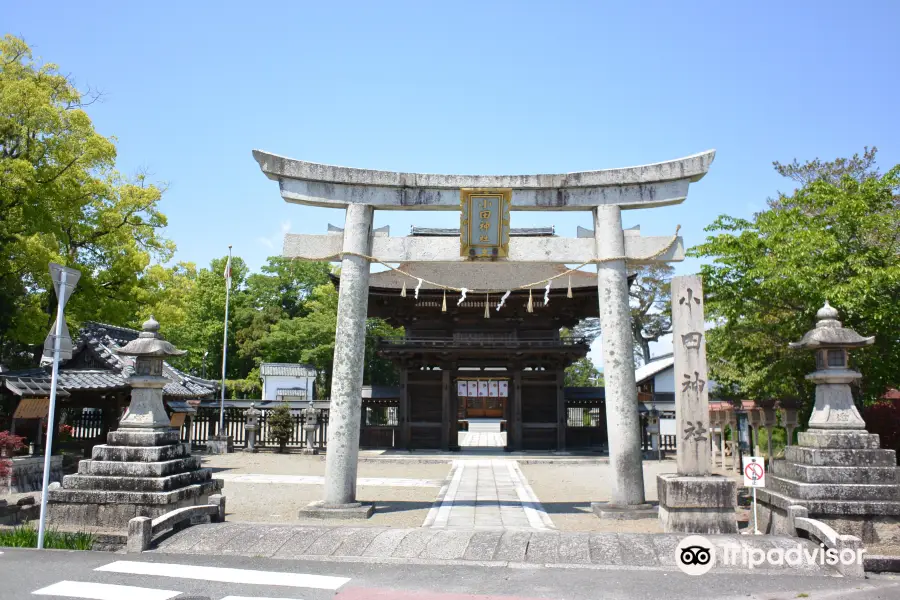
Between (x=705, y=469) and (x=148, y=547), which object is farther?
(x=705, y=469)

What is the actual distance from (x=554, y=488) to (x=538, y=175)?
8.08 m

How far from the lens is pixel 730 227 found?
1237cm

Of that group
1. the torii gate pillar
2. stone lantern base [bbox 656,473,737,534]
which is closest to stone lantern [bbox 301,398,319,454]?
the torii gate pillar

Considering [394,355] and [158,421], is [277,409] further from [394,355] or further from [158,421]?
[158,421]

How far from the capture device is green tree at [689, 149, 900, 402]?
10484mm

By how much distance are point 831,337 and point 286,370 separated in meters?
34.7

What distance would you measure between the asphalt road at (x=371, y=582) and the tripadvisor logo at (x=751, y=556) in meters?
0.22

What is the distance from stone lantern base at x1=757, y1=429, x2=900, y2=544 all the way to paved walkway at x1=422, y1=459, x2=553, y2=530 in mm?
3555

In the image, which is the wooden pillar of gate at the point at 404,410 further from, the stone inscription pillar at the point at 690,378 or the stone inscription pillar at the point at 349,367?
the stone inscription pillar at the point at 690,378

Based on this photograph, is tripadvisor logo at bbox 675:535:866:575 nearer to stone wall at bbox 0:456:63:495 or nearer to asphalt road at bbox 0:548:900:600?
asphalt road at bbox 0:548:900:600

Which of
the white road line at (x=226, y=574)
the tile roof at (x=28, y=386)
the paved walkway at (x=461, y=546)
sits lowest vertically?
the white road line at (x=226, y=574)

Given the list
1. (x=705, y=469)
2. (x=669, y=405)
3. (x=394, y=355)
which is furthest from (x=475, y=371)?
(x=705, y=469)

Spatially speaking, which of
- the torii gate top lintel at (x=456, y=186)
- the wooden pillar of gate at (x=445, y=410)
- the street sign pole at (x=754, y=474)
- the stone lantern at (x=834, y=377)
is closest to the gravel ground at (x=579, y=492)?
the street sign pole at (x=754, y=474)

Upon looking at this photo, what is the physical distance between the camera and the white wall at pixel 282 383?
124 feet
